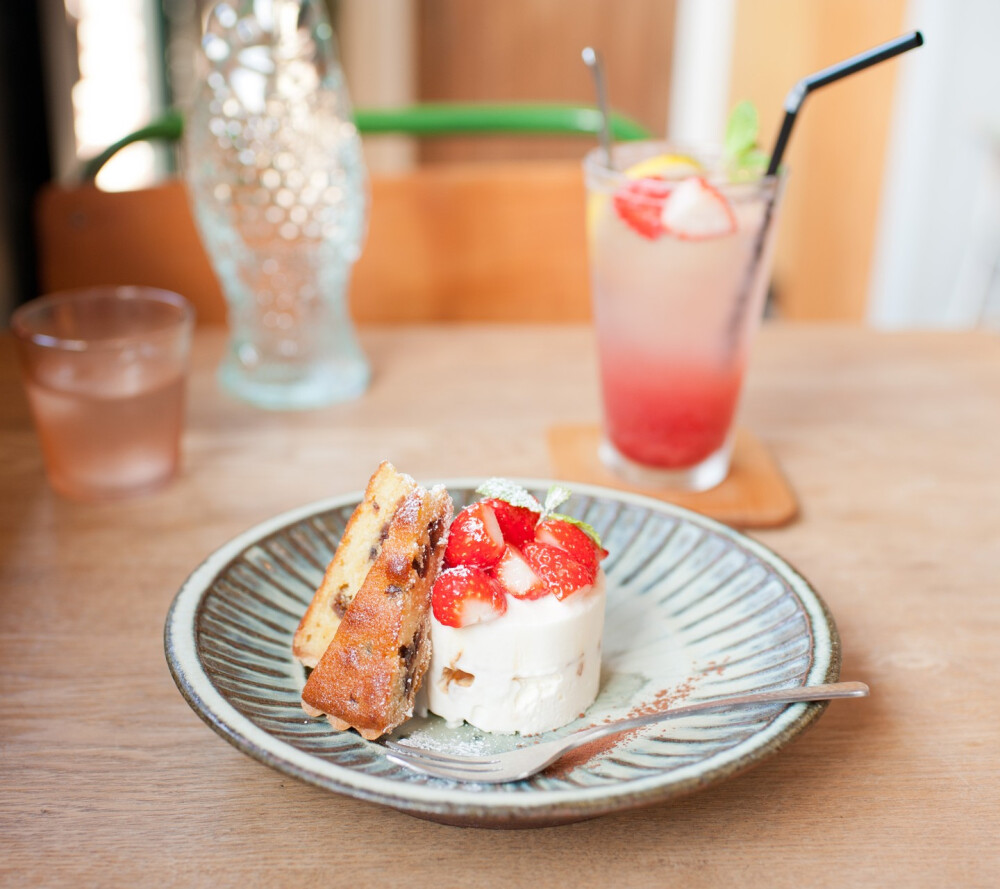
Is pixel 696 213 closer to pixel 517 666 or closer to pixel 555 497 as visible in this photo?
pixel 555 497

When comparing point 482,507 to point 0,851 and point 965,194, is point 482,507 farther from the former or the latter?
point 965,194

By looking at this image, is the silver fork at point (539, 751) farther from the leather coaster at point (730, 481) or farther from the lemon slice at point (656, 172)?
the lemon slice at point (656, 172)

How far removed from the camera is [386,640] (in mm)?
624

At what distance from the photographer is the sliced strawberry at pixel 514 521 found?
2.21 feet

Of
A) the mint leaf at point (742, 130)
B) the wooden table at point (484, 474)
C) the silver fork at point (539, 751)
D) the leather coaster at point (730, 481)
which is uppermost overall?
the mint leaf at point (742, 130)

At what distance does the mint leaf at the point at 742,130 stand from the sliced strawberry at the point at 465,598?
1.74 ft

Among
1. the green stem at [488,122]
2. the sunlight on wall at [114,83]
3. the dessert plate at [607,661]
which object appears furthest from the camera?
the sunlight on wall at [114,83]

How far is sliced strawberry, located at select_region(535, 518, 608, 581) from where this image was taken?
66 cm

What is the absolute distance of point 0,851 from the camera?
0.56 meters

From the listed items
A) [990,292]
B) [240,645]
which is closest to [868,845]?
[240,645]

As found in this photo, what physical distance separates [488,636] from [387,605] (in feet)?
0.21

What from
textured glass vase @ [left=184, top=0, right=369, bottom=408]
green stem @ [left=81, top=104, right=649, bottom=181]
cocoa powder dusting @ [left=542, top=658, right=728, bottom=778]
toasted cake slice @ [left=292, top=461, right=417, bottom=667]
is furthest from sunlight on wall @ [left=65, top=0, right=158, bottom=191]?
cocoa powder dusting @ [left=542, top=658, right=728, bottom=778]

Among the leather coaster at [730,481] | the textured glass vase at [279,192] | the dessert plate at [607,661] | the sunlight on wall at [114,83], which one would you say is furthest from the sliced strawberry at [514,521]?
the sunlight on wall at [114,83]

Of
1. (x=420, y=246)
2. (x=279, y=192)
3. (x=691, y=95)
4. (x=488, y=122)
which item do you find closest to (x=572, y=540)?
(x=279, y=192)
